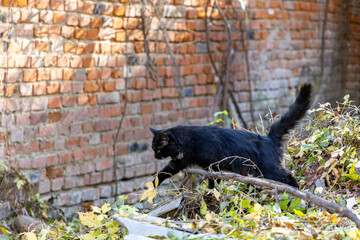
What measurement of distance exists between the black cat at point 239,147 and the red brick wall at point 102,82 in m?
1.47

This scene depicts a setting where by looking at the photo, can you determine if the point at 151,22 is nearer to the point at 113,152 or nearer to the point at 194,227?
the point at 113,152

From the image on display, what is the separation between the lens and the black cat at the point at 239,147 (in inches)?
156

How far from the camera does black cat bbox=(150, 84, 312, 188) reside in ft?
13.0

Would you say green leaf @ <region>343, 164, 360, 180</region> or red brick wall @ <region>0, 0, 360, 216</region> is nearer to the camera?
green leaf @ <region>343, 164, 360, 180</region>

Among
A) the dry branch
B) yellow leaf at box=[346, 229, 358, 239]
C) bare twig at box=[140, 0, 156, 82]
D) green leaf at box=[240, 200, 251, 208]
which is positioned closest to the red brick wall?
bare twig at box=[140, 0, 156, 82]

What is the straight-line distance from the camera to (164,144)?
430cm

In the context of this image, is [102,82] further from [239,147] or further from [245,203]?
[245,203]

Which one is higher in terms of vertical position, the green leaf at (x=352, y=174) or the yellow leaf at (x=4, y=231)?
the green leaf at (x=352, y=174)

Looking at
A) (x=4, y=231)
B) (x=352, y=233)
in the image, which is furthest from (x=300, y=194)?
(x=4, y=231)

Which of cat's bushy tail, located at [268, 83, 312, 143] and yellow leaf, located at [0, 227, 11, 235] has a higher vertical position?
cat's bushy tail, located at [268, 83, 312, 143]

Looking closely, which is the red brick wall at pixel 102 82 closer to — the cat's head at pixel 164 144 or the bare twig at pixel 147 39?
the bare twig at pixel 147 39

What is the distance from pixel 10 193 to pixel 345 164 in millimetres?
2986

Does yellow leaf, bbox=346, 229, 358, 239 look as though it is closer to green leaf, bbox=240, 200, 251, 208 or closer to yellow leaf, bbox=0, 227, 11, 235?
green leaf, bbox=240, 200, 251, 208

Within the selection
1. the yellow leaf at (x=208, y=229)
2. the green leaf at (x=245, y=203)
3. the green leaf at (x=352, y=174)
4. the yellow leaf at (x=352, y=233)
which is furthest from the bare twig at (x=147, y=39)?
the yellow leaf at (x=352, y=233)
